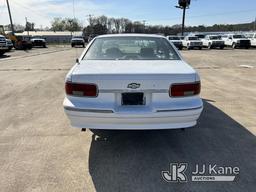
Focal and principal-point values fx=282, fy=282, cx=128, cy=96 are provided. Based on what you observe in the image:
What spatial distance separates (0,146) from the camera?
431 centimetres

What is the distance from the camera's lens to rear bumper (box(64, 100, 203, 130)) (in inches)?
139

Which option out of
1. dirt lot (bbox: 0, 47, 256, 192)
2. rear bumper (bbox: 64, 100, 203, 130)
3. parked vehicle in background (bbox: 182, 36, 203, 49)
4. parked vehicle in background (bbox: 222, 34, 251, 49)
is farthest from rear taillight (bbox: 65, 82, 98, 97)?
parked vehicle in background (bbox: 222, 34, 251, 49)

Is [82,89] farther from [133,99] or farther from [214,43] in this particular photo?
[214,43]

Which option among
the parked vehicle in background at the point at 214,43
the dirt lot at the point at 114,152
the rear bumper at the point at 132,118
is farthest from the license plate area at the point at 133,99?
the parked vehicle in background at the point at 214,43

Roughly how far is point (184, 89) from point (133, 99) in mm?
669

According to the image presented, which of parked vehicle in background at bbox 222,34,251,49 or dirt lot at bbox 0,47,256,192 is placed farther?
parked vehicle in background at bbox 222,34,251,49

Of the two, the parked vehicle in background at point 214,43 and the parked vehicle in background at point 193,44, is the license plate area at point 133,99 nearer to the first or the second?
the parked vehicle in background at point 193,44

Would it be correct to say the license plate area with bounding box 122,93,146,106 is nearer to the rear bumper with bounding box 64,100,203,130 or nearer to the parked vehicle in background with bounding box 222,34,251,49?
the rear bumper with bounding box 64,100,203,130

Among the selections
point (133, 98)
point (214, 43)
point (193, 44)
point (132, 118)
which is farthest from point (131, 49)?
point (214, 43)

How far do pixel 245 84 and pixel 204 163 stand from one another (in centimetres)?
628

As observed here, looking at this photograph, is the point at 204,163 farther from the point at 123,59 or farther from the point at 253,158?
the point at 123,59

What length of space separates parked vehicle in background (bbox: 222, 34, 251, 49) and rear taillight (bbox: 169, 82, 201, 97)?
33.0 metres

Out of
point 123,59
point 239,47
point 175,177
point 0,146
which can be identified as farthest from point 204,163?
point 239,47

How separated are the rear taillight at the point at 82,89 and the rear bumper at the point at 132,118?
0.20 m
